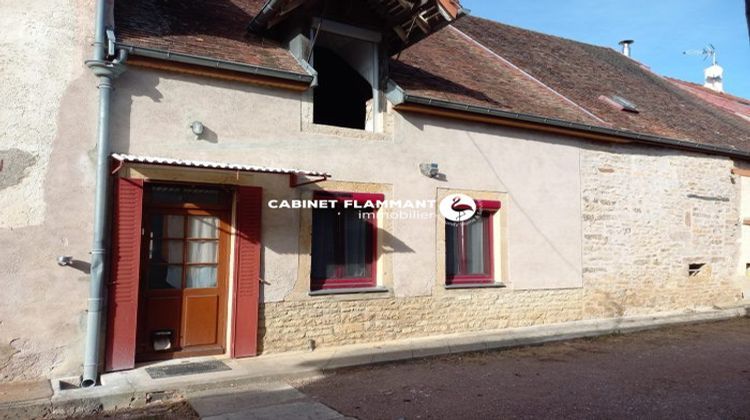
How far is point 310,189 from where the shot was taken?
759 cm

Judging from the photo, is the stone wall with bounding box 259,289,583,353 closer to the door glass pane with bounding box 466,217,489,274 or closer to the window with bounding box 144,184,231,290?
the door glass pane with bounding box 466,217,489,274

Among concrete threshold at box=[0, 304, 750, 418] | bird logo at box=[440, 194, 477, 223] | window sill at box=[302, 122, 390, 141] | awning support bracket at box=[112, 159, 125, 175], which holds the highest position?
window sill at box=[302, 122, 390, 141]

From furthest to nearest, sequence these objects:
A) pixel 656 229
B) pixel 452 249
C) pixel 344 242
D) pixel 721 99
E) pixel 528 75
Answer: pixel 721 99 → pixel 528 75 → pixel 656 229 → pixel 452 249 → pixel 344 242

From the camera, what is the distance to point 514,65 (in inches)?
479

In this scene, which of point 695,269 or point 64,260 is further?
point 695,269

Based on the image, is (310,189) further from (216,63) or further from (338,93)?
(338,93)

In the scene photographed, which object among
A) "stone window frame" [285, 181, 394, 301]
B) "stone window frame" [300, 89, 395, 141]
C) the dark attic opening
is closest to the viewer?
"stone window frame" [285, 181, 394, 301]

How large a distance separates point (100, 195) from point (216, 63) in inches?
81.2

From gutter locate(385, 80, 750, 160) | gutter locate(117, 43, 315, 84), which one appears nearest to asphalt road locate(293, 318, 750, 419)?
gutter locate(385, 80, 750, 160)

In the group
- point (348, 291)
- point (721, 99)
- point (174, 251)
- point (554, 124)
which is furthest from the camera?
point (721, 99)

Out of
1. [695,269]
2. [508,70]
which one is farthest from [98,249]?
[695,269]

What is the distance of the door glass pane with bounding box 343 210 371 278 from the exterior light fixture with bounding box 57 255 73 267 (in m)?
3.48

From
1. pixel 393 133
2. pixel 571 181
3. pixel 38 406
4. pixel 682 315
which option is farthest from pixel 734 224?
pixel 38 406

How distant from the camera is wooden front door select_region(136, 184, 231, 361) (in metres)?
6.79
